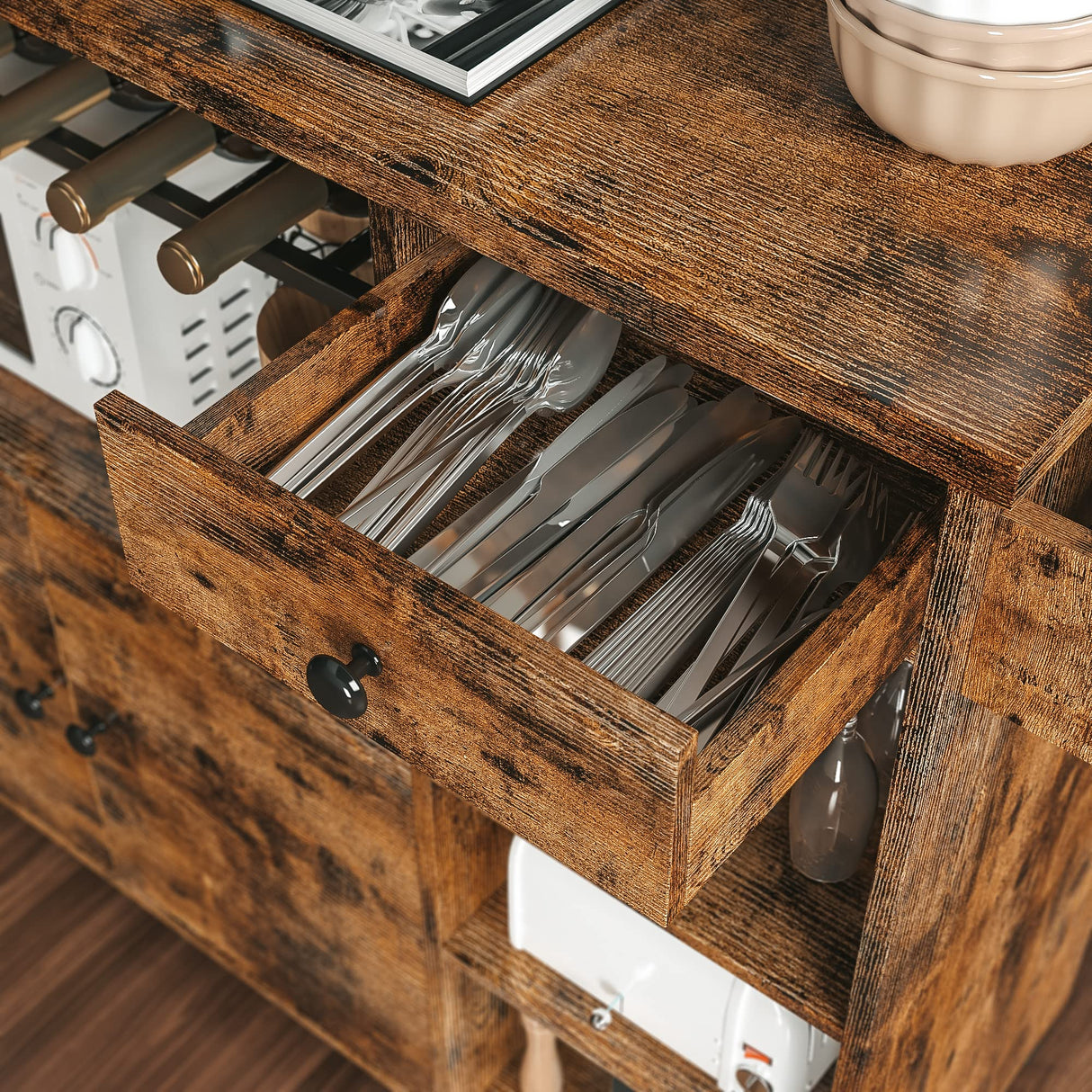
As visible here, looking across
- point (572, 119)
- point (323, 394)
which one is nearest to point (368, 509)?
point (323, 394)

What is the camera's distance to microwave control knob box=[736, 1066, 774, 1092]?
928 mm

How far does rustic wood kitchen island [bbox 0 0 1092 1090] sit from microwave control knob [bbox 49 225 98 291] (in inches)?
7.6

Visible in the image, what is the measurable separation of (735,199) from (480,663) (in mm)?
239

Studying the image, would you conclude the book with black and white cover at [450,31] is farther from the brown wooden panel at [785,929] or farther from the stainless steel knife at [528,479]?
the brown wooden panel at [785,929]

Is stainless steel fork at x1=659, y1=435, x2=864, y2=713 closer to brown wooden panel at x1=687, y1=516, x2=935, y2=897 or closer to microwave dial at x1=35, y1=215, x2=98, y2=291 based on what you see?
brown wooden panel at x1=687, y1=516, x2=935, y2=897

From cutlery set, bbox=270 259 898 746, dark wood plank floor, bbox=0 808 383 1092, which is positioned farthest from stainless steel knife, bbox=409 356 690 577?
dark wood plank floor, bbox=0 808 383 1092

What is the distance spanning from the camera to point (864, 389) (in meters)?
0.57

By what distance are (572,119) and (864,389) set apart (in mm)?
214

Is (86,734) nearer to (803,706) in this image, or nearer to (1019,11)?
(803,706)

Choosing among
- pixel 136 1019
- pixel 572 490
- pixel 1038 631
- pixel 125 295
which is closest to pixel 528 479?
pixel 572 490

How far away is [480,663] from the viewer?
571 mm

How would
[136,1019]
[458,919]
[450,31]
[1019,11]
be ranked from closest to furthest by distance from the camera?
[1019,11]
[450,31]
[458,919]
[136,1019]

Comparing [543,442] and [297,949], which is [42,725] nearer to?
[297,949]

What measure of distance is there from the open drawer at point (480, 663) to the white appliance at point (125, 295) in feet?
0.96
